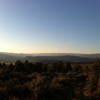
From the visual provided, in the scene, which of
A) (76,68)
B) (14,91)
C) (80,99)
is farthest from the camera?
(76,68)

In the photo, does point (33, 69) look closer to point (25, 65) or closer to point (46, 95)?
point (25, 65)

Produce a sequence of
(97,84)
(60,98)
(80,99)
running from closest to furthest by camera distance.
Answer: (80,99) → (60,98) → (97,84)

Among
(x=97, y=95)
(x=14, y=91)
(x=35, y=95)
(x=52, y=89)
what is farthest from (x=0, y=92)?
(x=97, y=95)

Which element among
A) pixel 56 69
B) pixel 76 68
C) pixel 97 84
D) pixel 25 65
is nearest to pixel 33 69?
pixel 25 65

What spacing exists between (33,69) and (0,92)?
27.8 m

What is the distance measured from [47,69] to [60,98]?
28206 mm

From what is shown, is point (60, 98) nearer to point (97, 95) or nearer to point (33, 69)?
point (97, 95)

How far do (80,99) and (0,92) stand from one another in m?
5.46

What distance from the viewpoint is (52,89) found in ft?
42.7

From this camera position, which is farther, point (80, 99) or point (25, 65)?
point (25, 65)

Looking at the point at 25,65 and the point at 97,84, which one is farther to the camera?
the point at 25,65

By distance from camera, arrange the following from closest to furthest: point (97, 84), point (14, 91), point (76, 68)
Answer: point (14, 91) < point (97, 84) < point (76, 68)

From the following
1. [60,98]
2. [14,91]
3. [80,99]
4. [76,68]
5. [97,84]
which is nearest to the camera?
[80,99]

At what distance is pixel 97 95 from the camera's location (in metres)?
11.7
